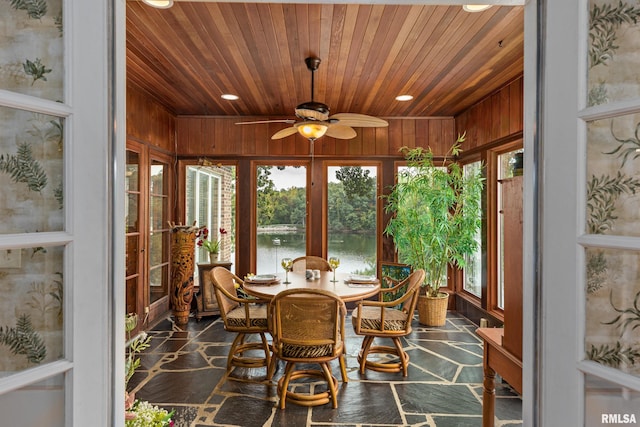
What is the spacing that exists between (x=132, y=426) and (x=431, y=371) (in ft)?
8.67

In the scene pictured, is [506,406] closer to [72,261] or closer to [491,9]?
[491,9]

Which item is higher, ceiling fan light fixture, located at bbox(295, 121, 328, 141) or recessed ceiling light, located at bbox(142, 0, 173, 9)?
recessed ceiling light, located at bbox(142, 0, 173, 9)

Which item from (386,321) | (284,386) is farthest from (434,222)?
(284,386)

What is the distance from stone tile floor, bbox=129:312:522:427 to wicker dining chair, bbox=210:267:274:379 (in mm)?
97

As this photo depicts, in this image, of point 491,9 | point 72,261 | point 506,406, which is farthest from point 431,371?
point 72,261

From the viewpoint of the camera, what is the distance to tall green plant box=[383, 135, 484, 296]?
188 inches

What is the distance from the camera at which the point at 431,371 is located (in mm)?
3457

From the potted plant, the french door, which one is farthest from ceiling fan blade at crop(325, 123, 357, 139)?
the french door

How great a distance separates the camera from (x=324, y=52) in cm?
329

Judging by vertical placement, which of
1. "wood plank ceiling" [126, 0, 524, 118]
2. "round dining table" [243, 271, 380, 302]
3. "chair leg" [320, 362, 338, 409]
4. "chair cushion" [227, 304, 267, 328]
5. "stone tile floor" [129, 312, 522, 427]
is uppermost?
"wood plank ceiling" [126, 0, 524, 118]

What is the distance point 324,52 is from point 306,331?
2.34 metres

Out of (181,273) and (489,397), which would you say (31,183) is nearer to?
(489,397)

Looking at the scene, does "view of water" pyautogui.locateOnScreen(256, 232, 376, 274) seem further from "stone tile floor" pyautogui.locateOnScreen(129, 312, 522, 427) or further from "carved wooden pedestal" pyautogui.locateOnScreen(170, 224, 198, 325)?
"stone tile floor" pyautogui.locateOnScreen(129, 312, 522, 427)

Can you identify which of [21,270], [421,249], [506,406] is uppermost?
[21,270]
